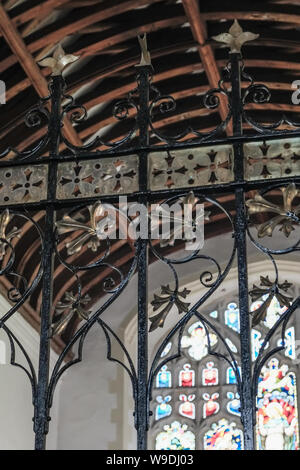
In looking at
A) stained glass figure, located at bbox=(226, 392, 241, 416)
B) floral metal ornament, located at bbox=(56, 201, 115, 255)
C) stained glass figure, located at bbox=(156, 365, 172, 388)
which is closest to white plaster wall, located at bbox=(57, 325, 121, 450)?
stained glass figure, located at bbox=(156, 365, 172, 388)

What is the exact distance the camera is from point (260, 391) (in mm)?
9844

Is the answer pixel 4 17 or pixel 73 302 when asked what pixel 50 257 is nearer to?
pixel 73 302

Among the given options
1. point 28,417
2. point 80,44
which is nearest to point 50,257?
point 80,44

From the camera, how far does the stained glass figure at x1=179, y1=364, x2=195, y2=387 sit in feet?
33.5

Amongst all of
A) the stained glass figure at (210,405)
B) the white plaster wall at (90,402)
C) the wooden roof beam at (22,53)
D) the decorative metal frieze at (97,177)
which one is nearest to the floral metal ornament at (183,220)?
the decorative metal frieze at (97,177)

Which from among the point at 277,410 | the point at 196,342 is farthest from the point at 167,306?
the point at 196,342

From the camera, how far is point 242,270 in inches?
111

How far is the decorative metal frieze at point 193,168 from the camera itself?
2.95 m

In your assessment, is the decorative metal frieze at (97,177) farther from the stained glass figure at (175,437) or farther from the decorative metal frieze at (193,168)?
the stained glass figure at (175,437)

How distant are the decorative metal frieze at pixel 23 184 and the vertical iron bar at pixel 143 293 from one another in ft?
1.13

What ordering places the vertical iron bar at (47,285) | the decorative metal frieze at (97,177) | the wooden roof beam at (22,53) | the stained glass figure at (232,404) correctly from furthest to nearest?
the stained glass figure at (232,404), the wooden roof beam at (22,53), the decorative metal frieze at (97,177), the vertical iron bar at (47,285)

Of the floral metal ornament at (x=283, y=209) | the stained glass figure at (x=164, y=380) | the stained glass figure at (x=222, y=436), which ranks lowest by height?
the floral metal ornament at (x=283, y=209)
